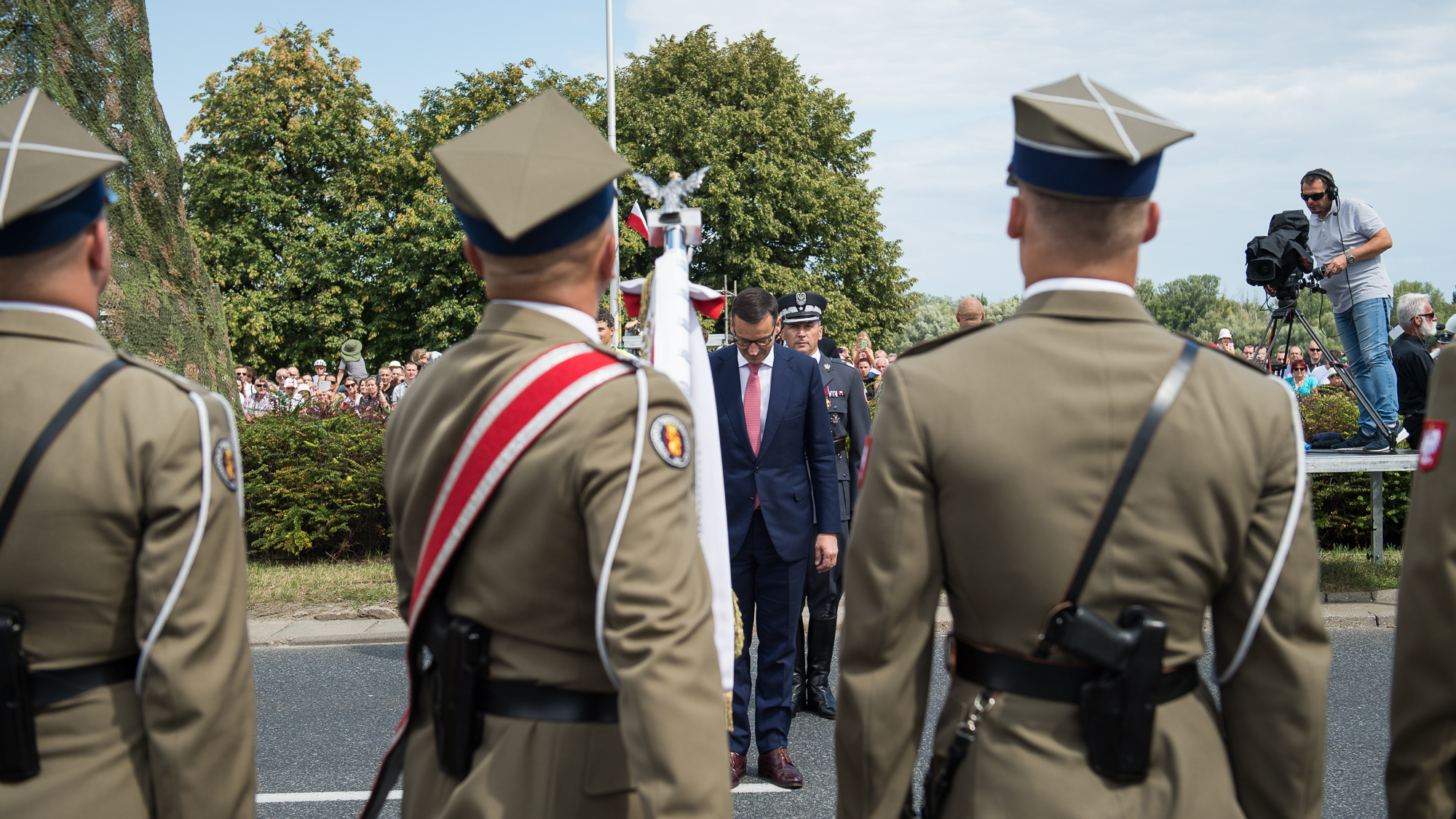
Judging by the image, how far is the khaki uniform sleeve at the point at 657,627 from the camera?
5.59 ft

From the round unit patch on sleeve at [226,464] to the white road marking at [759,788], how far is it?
3.20m

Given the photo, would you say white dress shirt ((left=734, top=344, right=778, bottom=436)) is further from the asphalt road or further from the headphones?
the headphones

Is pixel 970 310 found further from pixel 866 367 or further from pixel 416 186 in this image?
pixel 416 186

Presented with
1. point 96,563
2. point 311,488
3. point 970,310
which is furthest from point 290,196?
point 96,563

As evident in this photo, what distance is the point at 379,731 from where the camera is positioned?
19.0 feet

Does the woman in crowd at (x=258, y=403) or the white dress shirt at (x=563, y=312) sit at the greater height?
the white dress shirt at (x=563, y=312)

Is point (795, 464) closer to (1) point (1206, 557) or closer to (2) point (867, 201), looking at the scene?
(1) point (1206, 557)

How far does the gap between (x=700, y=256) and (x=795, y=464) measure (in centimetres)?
2823

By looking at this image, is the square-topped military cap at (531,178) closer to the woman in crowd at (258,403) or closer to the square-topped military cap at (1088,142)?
the square-topped military cap at (1088,142)

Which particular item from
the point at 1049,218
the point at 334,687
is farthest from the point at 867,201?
the point at 1049,218

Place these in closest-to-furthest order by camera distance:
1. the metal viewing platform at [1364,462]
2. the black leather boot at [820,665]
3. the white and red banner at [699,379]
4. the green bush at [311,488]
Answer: the white and red banner at [699,379] < the black leather boot at [820,665] < the metal viewing platform at [1364,462] < the green bush at [311,488]

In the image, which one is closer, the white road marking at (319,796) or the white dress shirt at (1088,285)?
the white dress shirt at (1088,285)

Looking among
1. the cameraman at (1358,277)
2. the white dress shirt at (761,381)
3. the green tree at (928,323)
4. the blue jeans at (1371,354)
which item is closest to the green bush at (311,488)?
the white dress shirt at (761,381)

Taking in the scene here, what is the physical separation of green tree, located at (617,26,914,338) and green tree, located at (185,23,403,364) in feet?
23.6
